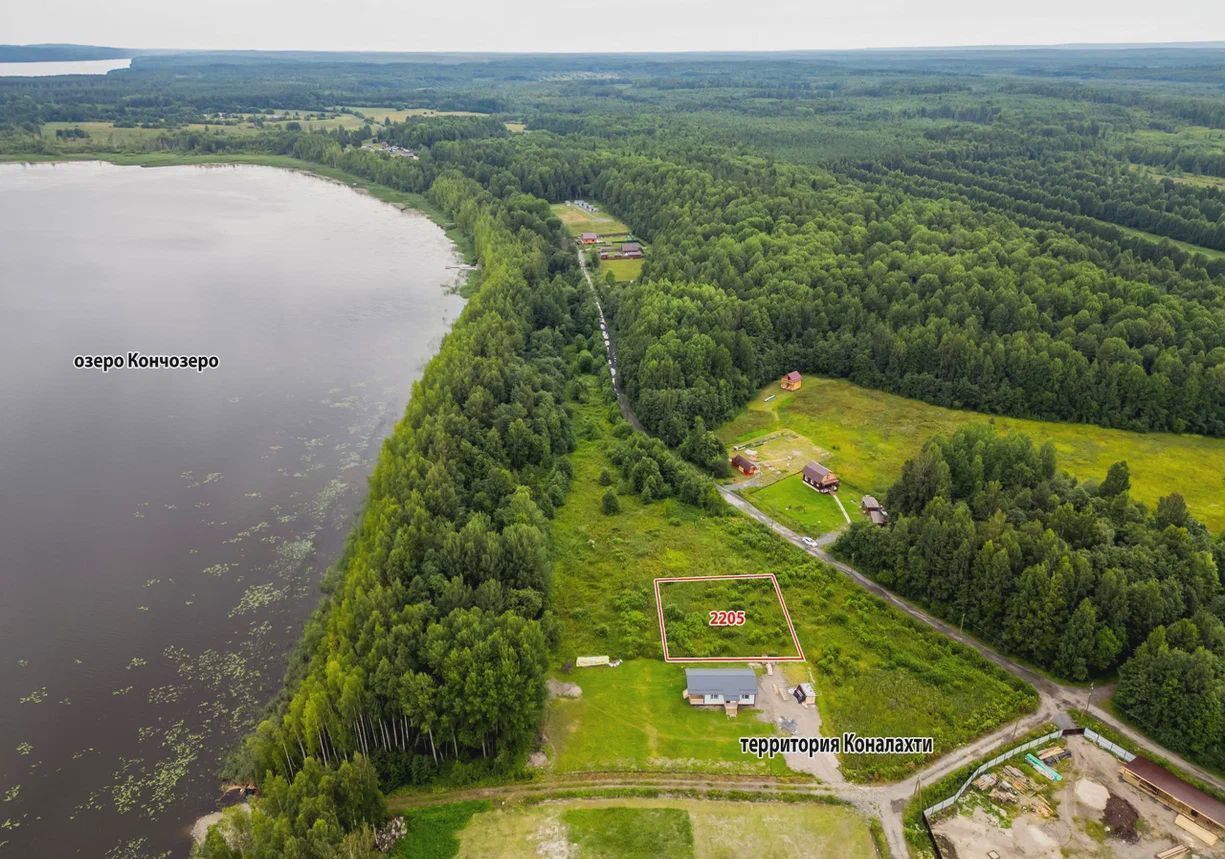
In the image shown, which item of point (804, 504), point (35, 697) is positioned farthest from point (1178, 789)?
point (35, 697)

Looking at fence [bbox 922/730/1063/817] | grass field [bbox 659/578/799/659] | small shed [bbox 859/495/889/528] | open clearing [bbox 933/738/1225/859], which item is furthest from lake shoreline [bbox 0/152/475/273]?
open clearing [bbox 933/738/1225/859]

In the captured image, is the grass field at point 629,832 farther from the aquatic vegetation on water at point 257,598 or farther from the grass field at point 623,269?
the grass field at point 623,269

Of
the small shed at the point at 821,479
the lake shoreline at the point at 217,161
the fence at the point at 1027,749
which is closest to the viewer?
Result: the fence at the point at 1027,749

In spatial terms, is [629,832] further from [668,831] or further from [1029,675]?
[1029,675]

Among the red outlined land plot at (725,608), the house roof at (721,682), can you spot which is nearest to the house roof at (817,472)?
the red outlined land plot at (725,608)

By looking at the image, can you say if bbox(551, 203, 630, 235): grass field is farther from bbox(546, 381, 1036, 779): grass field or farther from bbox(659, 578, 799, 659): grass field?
bbox(659, 578, 799, 659): grass field

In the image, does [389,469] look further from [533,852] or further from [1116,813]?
[1116,813]

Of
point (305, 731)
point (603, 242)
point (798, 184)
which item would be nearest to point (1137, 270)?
point (798, 184)
